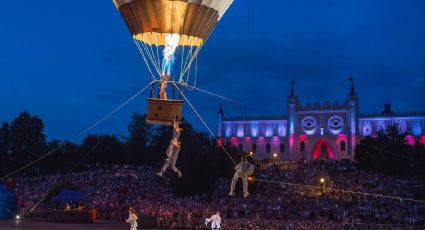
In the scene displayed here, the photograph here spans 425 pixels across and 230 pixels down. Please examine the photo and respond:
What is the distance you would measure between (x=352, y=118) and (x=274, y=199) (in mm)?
50210

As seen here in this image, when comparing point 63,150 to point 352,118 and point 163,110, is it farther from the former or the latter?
point 163,110

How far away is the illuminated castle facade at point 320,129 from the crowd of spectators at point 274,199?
34436 mm

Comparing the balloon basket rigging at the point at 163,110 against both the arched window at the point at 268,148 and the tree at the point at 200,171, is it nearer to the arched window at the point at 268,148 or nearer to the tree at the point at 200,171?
the tree at the point at 200,171

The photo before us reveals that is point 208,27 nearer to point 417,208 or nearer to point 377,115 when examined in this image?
point 417,208

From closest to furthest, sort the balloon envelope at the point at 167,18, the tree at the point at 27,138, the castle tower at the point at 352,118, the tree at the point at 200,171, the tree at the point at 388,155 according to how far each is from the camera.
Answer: the balloon envelope at the point at 167,18 < the tree at the point at 200,171 < the tree at the point at 388,155 < the tree at the point at 27,138 < the castle tower at the point at 352,118

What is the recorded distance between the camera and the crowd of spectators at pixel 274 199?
2366cm

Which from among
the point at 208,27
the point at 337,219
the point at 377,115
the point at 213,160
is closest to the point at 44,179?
the point at 213,160

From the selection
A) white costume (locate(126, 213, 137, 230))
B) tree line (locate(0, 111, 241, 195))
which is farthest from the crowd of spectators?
tree line (locate(0, 111, 241, 195))

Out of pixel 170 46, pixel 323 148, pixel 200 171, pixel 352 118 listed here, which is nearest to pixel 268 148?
pixel 323 148

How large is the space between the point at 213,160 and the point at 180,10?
86.2 ft

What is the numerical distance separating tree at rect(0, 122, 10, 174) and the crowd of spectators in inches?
706

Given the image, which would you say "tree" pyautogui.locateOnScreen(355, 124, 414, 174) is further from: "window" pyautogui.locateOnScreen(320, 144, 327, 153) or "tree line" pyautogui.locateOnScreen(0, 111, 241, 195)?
"window" pyautogui.locateOnScreen(320, 144, 327, 153)

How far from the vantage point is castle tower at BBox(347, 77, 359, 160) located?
73812 mm

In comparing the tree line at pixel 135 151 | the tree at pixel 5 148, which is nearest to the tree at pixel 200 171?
the tree line at pixel 135 151
